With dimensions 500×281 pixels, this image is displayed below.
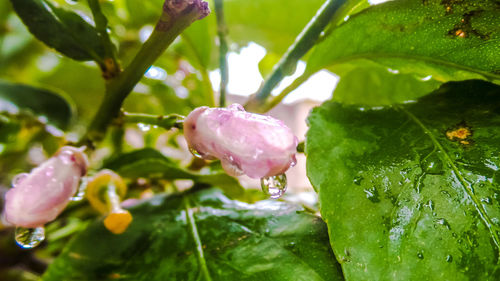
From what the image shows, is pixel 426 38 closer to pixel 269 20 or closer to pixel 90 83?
pixel 269 20

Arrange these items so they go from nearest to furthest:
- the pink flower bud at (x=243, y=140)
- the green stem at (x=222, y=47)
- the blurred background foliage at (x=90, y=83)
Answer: the pink flower bud at (x=243, y=140) < the green stem at (x=222, y=47) < the blurred background foliage at (x=90, y=83)

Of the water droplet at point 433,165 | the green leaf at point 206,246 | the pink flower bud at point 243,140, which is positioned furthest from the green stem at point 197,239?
the water droplet at point 433,165

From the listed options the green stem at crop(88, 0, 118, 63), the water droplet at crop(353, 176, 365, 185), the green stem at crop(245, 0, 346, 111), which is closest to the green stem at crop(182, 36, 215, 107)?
the green stem at crop(245, 0, 346, 111)

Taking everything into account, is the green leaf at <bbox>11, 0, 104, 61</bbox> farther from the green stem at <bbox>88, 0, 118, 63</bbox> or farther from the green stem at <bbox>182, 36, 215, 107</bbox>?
the green stem at <bbox>182, 36, 215, 107</bbox>

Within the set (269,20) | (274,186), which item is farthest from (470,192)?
(269,20)

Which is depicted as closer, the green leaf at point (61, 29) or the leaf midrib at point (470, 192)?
the leaf midrib at point (470, 192)

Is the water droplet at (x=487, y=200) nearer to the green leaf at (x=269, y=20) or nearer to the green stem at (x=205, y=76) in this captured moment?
the green stem at (x=205, y=76)

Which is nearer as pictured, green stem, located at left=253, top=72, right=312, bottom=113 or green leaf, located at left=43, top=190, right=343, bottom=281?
green leaf, located at left=43, top=190, right=343, bottom=281
